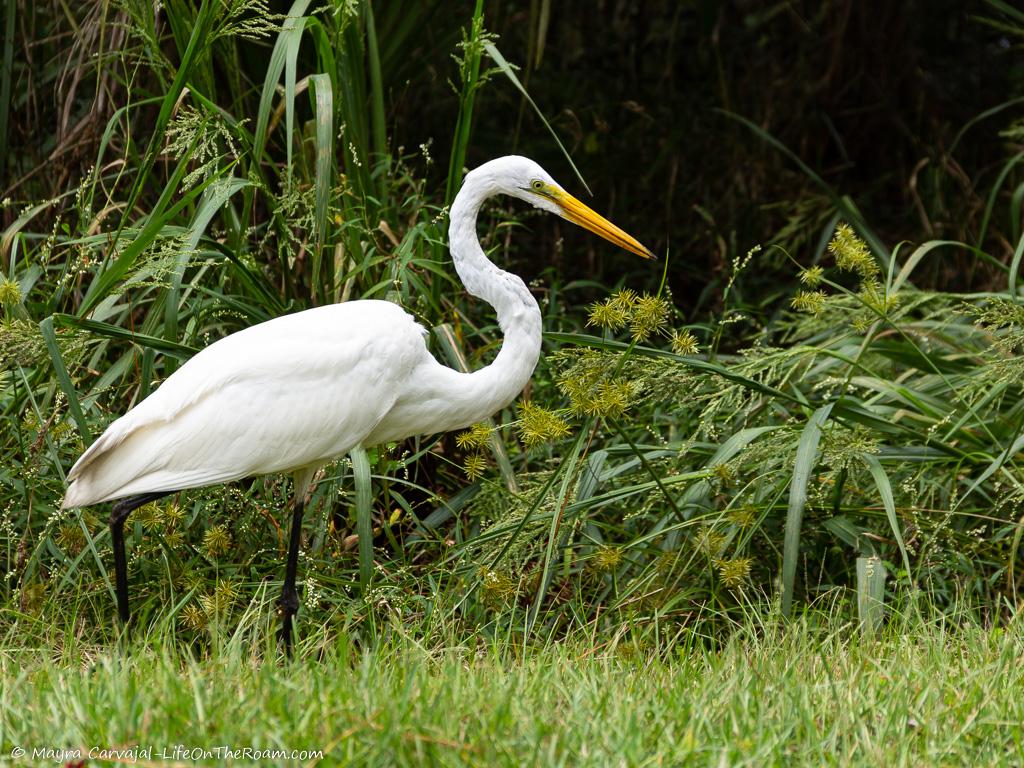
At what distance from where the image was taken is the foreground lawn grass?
77.1 inches

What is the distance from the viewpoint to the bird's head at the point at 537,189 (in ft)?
10.5

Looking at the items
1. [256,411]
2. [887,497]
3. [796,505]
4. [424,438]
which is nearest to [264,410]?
[256,411]

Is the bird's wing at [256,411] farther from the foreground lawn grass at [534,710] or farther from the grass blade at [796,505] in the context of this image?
the grass blade at [796,505]

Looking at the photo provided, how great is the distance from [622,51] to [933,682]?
462cm

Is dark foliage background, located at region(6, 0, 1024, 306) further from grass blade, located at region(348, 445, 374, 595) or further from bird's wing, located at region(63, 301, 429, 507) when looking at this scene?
bird's wing, located at region(63, 301, 429, 507)

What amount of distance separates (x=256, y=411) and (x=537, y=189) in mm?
921

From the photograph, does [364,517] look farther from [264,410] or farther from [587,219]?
[587,219]

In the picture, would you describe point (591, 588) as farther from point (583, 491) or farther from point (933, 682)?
point (933, 682)

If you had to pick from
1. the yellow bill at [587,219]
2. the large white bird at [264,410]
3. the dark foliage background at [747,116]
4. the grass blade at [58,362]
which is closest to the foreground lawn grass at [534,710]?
the large white bird at [264,410]

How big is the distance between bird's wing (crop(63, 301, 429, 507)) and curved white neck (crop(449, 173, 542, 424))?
236 mm

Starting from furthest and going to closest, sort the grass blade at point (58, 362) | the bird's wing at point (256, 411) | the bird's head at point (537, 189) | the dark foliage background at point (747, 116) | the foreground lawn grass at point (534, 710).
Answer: the dark foliage background at point (747, 116), the bird's head at point (537, 189), the grass blade at point (58, 362), the bird's wing at point (256, 411), the foreground lawn grass at point (534, 710)

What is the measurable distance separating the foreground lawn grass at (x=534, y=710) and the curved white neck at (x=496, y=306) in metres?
0.75

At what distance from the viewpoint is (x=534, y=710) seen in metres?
2.18

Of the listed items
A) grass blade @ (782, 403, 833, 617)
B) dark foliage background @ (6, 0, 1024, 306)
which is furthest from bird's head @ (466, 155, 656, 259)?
dark foliage background @ (6, 0, 1024, 306)
